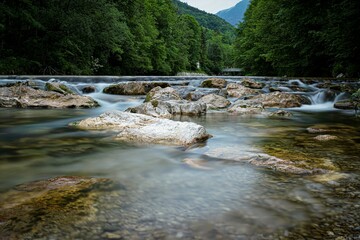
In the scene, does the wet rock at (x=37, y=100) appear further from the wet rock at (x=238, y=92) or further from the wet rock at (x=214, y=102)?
the wet rock at (x=238, y=92)

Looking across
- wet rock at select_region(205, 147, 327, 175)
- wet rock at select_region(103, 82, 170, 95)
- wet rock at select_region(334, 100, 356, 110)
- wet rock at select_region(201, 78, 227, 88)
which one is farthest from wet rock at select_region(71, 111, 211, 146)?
wet rock at select_region(201, 78, 227, 88)

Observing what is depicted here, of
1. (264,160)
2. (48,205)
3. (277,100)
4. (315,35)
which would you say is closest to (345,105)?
(277,100)

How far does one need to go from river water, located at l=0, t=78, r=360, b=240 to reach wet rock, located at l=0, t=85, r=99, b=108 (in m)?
4.17

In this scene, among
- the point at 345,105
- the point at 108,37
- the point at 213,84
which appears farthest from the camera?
the point at 108,37

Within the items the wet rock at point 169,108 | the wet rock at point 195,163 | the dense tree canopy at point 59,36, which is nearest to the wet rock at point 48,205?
the wet rock at point 195,163

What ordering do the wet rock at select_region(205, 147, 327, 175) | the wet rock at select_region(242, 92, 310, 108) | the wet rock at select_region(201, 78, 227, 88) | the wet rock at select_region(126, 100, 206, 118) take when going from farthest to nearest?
the wet rock at select_region(201, 78, 227, 88)
the wet rock at select_region(242, 92, 310, 108)
the wet rock at select_region(126, 100, 206, 118)
the wet rock at select_region(205, 147, 327, 175)

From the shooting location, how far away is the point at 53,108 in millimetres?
9031

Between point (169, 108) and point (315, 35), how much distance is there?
1223 cm

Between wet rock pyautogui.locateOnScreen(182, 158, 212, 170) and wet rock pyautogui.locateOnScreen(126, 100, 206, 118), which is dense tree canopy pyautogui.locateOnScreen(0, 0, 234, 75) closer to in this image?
wet rock pyautogui.locateOnScreen(126, 100, 206, 118)

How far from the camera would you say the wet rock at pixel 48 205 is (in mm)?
1797

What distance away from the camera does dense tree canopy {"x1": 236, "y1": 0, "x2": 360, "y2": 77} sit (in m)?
12.9

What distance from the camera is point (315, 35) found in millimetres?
16641

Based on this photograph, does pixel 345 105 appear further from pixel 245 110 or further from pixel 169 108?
pixel 169 108

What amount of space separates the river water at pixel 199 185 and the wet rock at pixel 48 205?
0.09 m
